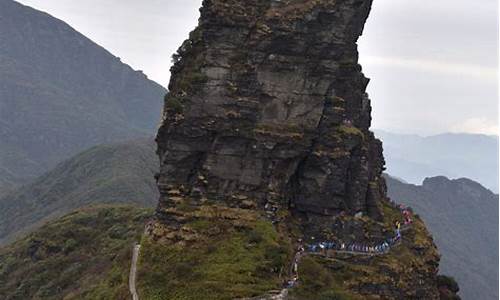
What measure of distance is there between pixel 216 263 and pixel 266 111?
14522mm

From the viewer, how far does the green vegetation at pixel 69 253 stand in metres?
80.2

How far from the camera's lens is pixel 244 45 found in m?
57.3

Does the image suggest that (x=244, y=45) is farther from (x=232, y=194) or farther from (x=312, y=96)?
(x=232, y=194)

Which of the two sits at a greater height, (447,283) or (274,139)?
(274,139)

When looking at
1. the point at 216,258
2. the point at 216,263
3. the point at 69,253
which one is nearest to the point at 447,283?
the point at 216,258

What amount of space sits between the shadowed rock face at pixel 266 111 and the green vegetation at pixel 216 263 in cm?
352

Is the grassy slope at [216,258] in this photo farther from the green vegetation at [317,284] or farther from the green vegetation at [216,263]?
the green vegetation at [317,284]

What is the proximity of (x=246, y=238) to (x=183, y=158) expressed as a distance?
32.4 ft

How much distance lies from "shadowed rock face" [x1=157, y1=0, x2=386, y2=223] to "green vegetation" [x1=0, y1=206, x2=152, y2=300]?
19.9m

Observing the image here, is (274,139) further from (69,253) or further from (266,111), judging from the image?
(69,253)

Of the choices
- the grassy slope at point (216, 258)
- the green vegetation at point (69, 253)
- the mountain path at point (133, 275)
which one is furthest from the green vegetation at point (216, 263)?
the green vegetation at point (69, 253)

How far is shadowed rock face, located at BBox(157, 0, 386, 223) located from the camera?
56.5 m

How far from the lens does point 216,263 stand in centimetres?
5047

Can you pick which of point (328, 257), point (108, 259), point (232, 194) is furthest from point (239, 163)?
point (108, 259)
